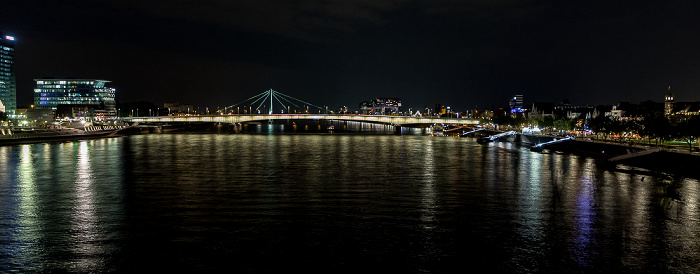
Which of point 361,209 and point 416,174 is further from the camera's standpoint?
point 416,174

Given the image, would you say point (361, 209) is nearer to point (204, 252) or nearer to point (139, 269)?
point (204, 252)

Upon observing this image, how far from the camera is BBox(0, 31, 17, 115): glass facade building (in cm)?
14188

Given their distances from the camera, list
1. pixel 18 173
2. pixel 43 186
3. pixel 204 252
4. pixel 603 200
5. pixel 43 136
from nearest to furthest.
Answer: pixel 204 252, pixel 603 200, pixel 43 186, pixel 18 173, pixel 43 136

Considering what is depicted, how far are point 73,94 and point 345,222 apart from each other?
18187 cm

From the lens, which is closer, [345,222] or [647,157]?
[345,222]

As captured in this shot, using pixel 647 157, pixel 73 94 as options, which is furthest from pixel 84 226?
pixel 73 94

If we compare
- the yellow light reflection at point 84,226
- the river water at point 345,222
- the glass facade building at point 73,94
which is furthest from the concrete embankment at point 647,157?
the glass facade building at point 73,94

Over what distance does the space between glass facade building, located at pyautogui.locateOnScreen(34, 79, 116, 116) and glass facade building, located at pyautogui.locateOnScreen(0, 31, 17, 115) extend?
17.6 meters

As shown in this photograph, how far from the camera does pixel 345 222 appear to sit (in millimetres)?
17047

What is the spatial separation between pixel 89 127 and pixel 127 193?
85.4m

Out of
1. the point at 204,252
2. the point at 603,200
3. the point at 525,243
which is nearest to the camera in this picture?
the point at 204,252

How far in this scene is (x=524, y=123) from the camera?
114m

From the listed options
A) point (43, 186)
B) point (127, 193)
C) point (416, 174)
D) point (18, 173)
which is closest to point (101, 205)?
point (127, 193)

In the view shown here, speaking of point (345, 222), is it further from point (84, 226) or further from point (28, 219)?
point (28, 219)
